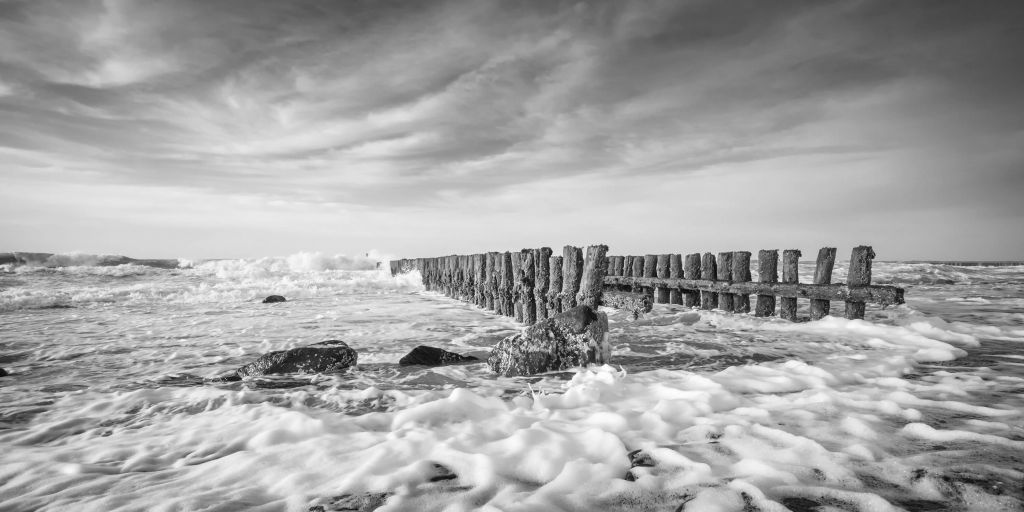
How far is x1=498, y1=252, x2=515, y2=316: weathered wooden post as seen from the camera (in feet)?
31.4

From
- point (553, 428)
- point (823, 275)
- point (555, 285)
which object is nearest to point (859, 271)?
point (823, 275)

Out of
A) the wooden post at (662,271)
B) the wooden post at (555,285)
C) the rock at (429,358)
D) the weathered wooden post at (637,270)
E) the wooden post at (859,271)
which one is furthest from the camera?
the weathered wooden post at (637,270)

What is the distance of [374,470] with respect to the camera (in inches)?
90.1

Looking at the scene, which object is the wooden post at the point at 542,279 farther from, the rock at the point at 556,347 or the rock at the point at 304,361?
the rock at the point at 304,361

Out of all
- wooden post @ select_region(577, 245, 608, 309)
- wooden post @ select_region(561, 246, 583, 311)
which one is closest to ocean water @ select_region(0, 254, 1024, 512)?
wooden post @ select_region(577, 245, 608, 309)

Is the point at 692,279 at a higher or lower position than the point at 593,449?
higher

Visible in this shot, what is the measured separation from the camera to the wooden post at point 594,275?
6250 mm

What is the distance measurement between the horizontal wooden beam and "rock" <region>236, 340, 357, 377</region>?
602cm

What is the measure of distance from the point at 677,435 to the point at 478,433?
3.75ft

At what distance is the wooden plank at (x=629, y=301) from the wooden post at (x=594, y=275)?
1.35ft

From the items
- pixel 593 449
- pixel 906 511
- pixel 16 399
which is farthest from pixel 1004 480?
pixel 16 399

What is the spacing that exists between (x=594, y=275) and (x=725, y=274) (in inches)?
121

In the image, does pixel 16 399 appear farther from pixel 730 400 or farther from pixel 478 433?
pixel 730 400

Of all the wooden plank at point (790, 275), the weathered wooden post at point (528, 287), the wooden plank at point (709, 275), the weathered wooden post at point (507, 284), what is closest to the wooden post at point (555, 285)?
the weathered wooden post at point (528, 287)
